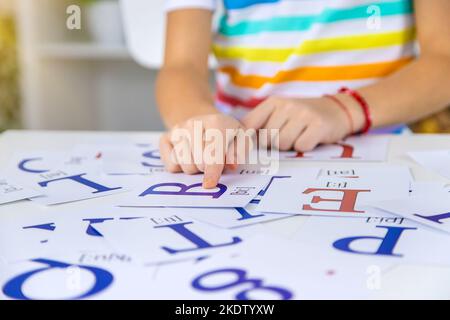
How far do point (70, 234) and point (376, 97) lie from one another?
0.50 m

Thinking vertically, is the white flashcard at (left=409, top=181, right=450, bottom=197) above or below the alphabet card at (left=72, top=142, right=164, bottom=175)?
above

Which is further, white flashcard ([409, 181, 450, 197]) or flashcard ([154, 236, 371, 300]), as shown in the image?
white flashcard ([409, 181, 450, 197])

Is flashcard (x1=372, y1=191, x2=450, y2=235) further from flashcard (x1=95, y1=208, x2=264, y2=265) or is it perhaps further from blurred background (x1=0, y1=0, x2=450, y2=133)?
blurred background (x1=0, y1=0, x2=450, y2=133)

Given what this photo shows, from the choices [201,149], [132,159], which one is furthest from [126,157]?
[201,149]

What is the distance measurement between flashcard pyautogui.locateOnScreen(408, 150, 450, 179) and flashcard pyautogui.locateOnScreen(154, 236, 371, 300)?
0.86 feet

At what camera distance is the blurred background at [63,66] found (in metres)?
1.88

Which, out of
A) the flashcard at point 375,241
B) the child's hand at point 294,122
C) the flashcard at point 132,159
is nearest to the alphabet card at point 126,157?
the flashcard at point 132,159

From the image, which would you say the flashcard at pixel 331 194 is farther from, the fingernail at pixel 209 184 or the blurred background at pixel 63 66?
the blurred background at pixel 63 66

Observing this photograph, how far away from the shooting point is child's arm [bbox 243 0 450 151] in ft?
2.45

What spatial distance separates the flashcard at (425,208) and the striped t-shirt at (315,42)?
1.46 feet

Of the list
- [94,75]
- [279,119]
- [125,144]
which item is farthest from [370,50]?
[94,75]

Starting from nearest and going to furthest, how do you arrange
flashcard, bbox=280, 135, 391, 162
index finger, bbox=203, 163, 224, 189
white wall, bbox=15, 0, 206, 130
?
index finger, bbox=203, 163, 224, 189
flashcard, bbox=280, 135, 391, 162
white wall, bbox=15, 0, 206, 130

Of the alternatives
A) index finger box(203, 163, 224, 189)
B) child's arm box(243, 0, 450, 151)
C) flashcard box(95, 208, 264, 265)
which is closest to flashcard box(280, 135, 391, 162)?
child's arm box(243, 0, 450, 151)

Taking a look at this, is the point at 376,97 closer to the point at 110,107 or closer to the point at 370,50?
the point at 370,50
